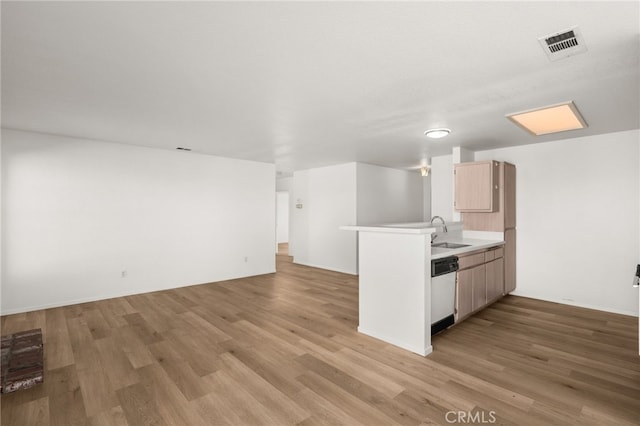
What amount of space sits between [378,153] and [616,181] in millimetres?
3605

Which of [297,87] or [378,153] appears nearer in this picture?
[297,87]

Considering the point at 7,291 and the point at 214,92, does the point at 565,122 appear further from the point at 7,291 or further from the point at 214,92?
the point at 7,291

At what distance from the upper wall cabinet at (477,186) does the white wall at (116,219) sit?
4.23 metres

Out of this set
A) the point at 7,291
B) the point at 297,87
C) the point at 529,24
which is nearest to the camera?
the point at 529,24

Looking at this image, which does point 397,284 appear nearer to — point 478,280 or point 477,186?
point 478,280

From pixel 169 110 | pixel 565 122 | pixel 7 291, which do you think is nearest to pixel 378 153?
pixel 565 122

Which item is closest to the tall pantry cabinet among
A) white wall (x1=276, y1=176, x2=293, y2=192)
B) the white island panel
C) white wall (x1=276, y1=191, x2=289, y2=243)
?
the white island panel

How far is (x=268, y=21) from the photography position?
1790 mm

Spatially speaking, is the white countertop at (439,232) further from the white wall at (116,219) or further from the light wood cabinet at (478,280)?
the white wall at (116,219)

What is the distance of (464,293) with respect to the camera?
3.75 metres

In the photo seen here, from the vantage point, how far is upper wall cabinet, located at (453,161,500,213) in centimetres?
454

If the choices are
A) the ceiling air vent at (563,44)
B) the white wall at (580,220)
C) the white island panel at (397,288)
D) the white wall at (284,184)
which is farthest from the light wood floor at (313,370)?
the white wall at (284,184)

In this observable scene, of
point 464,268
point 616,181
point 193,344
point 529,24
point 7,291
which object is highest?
point 529,24

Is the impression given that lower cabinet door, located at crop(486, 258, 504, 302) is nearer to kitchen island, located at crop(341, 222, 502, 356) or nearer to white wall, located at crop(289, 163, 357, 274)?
kitchen island, located at crop(341, 222, 502, 356)
